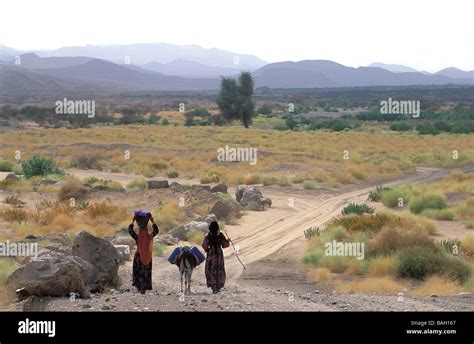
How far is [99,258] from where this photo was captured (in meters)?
11.8

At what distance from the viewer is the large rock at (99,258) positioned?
11641mm

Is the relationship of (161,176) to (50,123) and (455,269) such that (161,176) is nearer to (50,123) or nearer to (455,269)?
(455,269)

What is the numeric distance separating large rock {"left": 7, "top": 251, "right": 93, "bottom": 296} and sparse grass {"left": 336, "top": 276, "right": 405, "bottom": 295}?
535 centimetres

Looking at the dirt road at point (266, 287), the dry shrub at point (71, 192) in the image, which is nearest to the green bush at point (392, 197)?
the dirt road at point (266, 287)

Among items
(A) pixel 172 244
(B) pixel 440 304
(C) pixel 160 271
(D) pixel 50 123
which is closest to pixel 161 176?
(A) pixel 172 244

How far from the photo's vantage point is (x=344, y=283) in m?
13.6

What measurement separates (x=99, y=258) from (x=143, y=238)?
141 centimetres

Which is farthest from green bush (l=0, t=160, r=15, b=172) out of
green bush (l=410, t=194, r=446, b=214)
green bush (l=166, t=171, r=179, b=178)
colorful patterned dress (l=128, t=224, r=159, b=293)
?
colorful patterned dress (l=128, t=224, r=159, b=293)

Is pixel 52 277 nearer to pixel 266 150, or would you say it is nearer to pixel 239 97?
pixel 266 150

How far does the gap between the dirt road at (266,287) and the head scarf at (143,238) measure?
2.15ft

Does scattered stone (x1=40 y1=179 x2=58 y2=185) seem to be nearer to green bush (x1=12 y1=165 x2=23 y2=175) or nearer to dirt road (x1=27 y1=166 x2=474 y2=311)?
green bush (x1=12 y1=165 x2=23 y2=175)

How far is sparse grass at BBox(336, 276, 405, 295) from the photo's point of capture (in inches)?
503

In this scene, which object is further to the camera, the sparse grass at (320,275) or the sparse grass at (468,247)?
the sparse grass at (468,247)

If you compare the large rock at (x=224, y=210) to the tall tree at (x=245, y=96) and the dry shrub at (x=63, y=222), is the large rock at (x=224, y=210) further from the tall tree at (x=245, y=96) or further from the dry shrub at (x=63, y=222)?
the tall tree at (x=245, y=96)
